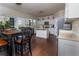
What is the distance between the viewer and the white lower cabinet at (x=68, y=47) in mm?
1534

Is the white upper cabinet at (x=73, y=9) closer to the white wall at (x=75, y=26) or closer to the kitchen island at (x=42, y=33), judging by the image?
the white wall at (x=75, y=26)

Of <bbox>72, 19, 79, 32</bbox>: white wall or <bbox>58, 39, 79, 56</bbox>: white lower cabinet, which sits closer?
<bbox>58, 39, 79, 56</bbox>: white lower cabinet

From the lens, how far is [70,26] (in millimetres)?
2064

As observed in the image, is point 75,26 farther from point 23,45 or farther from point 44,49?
point 44,49

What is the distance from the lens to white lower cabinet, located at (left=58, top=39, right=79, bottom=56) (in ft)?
5.03

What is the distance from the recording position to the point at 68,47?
5.36ft

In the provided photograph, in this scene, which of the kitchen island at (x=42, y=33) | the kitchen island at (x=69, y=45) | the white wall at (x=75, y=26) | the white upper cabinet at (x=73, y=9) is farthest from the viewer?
the kitchen island at (x=42, y=33)

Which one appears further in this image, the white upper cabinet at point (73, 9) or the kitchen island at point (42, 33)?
the kitchen island at point (42, 33)

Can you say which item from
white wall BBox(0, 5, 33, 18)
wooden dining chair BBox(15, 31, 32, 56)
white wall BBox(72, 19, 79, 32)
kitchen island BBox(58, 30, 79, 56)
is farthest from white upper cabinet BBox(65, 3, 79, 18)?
white wall BBox(0, 5, 33, 18)

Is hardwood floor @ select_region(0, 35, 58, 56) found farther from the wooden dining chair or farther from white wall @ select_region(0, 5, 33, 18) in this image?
white wall @ select_region(0, 5, 33, 18)

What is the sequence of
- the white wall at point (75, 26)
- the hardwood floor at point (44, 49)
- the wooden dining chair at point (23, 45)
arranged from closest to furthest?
the white wall at point (75, 26) < the wooden dining chair at point (23, 45) < the hardwood floor at point (44, 49)

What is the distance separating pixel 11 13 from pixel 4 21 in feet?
0.93

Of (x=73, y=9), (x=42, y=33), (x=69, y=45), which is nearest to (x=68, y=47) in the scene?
(x=69, y=45)

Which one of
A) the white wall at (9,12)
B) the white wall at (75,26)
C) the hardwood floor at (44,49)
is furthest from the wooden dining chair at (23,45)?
the white wall at (75,26)
